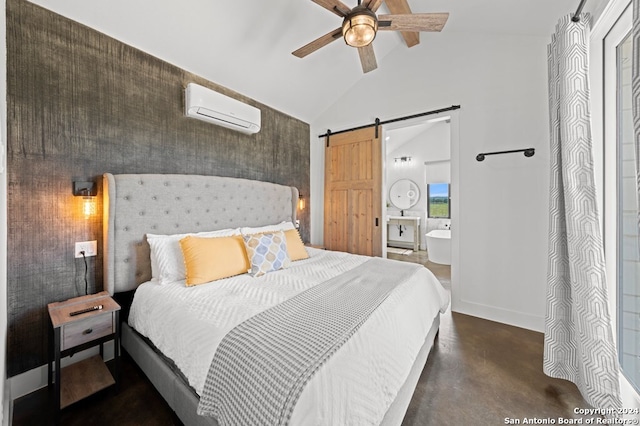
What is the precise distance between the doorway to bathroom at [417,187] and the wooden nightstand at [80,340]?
4.93 meters

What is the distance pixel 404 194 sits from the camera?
264 inches

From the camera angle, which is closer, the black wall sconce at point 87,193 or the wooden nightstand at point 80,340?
the wooden nightstand at point 80,340

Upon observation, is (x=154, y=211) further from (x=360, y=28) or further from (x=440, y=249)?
(x=440, y=249)

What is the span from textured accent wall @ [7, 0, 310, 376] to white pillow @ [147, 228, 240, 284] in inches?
16.0

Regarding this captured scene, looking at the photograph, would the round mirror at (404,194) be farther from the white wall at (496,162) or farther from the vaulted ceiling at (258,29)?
the vaulted ceiling at (258,29)

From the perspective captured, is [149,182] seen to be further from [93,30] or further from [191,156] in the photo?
[93,30]

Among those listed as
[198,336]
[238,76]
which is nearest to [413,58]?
[238,76]

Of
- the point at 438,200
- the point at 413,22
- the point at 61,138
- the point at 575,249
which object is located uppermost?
the point at 413,22

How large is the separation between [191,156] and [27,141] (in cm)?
107

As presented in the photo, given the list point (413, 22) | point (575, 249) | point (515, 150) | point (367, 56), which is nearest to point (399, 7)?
point (367, 56)

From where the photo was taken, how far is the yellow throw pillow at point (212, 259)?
1851 millimetres

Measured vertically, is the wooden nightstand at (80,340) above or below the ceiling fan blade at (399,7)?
below

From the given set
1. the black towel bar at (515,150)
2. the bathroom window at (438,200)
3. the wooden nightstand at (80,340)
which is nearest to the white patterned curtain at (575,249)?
the black towel bar at (515,150)

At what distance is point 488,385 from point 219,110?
10.3 feet
